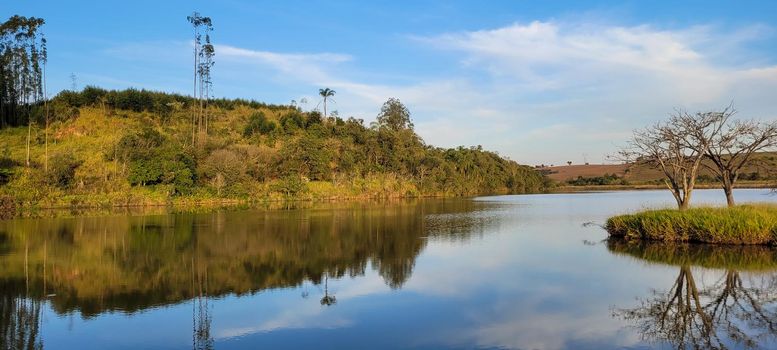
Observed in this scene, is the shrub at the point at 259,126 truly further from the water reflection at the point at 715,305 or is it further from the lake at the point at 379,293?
the water reflection at the point at 715,305

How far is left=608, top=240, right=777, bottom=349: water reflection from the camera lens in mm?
9367

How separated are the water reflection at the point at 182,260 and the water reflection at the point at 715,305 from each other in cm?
656

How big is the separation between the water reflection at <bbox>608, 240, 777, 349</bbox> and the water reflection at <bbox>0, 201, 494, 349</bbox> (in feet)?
21.5

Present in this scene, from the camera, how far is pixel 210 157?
54188 millimetres

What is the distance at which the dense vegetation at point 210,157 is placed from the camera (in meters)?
48.4

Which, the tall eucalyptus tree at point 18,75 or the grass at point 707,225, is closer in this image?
the grass at point 707,225

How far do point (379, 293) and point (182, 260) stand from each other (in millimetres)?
8353

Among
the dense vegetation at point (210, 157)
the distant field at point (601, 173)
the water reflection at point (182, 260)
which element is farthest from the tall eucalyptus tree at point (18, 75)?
the distant field at point (601, 173)

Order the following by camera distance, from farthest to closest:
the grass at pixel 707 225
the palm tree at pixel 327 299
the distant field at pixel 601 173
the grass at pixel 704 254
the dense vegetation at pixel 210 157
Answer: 1. the distant field at pixel 601 173
2. the dense vegetation at pixel 210 157
3. the grass at pixel 707 225
4. the grass at pixel 704 254
5. the palm tree at pixel 327 299

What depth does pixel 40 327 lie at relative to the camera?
1040 centimetres

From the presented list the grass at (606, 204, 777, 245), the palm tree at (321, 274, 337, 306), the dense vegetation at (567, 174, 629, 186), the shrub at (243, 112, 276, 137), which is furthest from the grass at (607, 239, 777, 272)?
the dense vegetation at (567, 174, 629, 186)

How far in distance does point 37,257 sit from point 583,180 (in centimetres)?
11995

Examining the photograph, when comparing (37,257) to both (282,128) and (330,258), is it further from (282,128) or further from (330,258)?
(282,128)

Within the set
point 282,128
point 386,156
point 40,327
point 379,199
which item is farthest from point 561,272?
point 282,128
